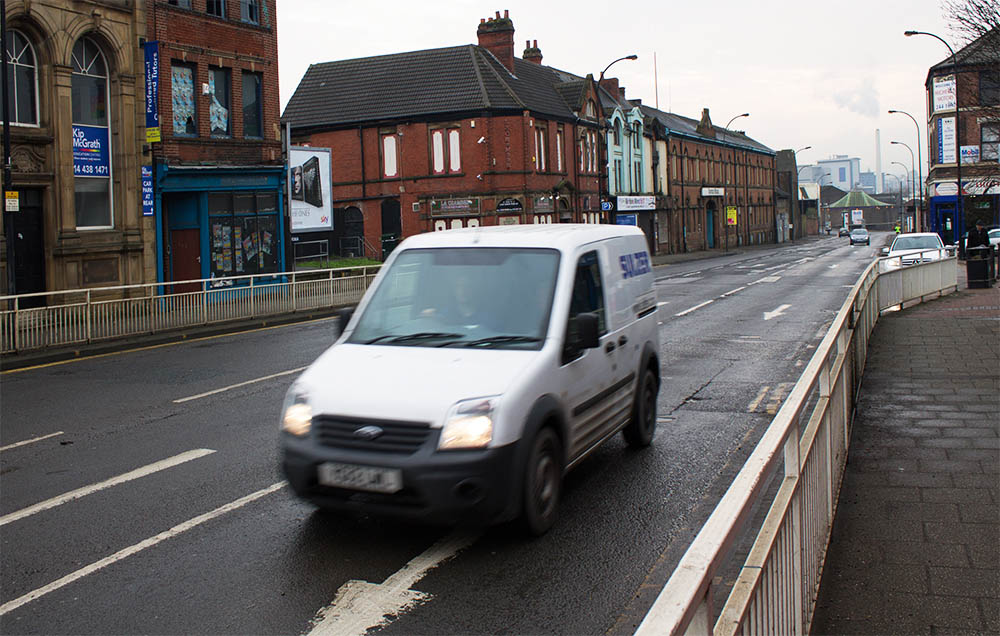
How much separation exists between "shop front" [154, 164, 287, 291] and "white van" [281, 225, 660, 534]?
20.5 metres

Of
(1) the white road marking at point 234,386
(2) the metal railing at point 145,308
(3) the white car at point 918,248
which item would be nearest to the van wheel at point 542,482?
(1) the white road marking at point 234,386

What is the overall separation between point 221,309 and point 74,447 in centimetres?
1225

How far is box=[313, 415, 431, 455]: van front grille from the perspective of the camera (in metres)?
6.00

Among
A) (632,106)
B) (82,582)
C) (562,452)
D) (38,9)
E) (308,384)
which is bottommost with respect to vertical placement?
(82,582)

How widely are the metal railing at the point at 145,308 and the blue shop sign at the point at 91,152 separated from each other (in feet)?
10.2

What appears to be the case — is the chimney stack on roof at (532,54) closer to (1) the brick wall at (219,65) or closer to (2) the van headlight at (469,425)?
(1) the brick wall at (219,65)

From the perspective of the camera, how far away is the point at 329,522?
6.83 m

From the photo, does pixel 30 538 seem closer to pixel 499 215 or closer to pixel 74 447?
pixel 74 447

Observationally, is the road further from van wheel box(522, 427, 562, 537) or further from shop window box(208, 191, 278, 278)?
shop window box(208, 191, 278, 278)

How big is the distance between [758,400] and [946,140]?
187 feet

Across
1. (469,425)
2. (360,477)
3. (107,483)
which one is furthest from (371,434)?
(107,483)

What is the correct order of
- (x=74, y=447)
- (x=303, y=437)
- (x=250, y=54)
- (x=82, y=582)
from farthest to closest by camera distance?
(x=250, y=54), (x=74, y=447), (x=303, y=437), (x=82, y=582)

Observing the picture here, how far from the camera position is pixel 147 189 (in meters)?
25.6

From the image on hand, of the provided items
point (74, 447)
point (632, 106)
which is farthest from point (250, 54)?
point (632, 106)
